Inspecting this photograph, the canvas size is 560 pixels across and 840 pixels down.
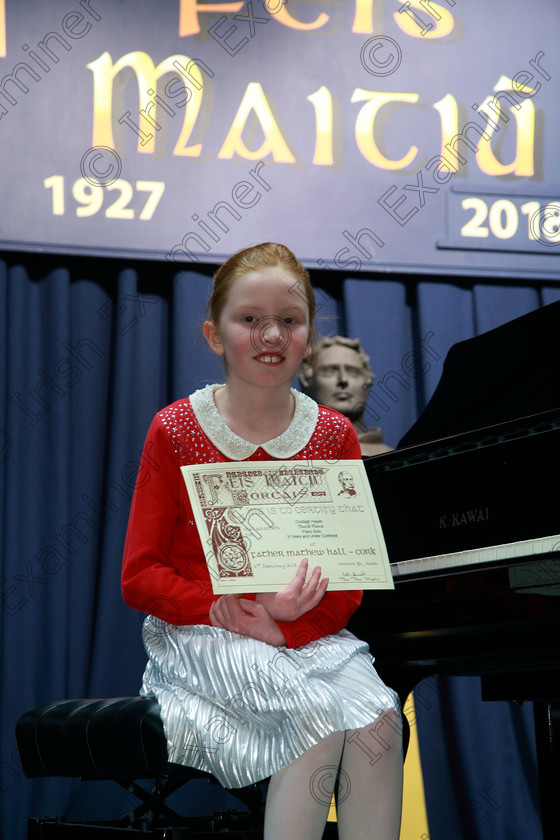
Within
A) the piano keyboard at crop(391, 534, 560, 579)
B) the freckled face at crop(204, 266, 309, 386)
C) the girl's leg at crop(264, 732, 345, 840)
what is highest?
the freckled face at crop(204, 266, 309, 386)

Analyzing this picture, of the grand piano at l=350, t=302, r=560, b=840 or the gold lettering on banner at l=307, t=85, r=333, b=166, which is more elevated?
the gold lettering on banner at l=307, t=85, r=333, b=166

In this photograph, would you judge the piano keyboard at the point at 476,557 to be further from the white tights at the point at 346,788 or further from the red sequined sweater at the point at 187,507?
the white tights at the point at 346,788

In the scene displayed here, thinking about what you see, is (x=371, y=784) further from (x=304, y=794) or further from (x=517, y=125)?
(x=517, y=125)

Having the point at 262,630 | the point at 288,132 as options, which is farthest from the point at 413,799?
the point at 288,132

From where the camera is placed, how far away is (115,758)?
160cm

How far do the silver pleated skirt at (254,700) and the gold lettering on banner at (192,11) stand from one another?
286 cm

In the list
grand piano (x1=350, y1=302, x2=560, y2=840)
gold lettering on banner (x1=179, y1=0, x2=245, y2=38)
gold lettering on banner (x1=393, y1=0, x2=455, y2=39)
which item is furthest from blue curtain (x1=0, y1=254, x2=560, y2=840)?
grand piano (x1=350, y1=302, x2=560, y2=840)

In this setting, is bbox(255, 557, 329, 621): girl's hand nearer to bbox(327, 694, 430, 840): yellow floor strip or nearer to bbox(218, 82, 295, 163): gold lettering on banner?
Answer: bbox(327, 694, 430, 840): yellow floor strip

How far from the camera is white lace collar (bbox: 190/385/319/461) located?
5.49 feet

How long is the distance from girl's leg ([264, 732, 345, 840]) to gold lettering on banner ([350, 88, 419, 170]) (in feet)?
9.35

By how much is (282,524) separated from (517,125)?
9.84 ft

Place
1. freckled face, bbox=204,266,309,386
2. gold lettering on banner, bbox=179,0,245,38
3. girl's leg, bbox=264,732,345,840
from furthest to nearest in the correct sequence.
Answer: gold lettering on banner, bbox=179,0,245,38, freckled face, bbox=204,266,309,386, girl's leg, bbox=264,732,345,840

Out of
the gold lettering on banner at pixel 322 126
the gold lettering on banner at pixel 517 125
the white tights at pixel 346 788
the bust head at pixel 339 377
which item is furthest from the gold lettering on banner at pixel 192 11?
the white tights at pixel 346 788

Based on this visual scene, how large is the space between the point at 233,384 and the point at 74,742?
0.70 m
